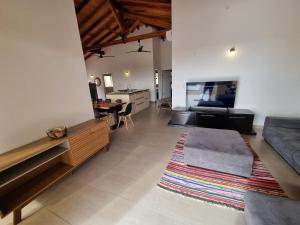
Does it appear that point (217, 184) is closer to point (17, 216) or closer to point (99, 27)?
point (17, 216)

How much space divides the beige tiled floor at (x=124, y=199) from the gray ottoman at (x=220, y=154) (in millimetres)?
564

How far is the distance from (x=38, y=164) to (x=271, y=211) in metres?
2.58

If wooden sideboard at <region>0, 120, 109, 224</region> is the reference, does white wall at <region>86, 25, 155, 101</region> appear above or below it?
above

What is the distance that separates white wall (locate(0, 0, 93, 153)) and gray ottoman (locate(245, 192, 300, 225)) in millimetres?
2909

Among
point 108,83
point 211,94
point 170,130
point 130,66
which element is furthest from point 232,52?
point 108,83

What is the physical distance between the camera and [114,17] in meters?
6.33

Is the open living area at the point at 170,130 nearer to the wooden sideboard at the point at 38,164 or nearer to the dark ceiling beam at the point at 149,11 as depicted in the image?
the wooden sideboard at the point at 38,164

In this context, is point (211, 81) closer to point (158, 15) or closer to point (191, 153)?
point (191, 153)

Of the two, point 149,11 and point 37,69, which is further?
point 149,11

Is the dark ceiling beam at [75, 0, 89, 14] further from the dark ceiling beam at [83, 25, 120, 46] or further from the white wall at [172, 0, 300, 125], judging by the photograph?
the white wall at [172, 0, 300, 125]

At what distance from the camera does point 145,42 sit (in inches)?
322

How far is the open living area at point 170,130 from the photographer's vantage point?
1.73 metres

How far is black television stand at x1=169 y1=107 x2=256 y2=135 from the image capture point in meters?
3.71

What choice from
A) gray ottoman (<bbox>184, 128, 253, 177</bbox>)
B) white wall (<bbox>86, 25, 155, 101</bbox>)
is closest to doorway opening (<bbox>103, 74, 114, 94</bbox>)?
white wall (<bbox>86, 25, 155, 101</bbox>)
